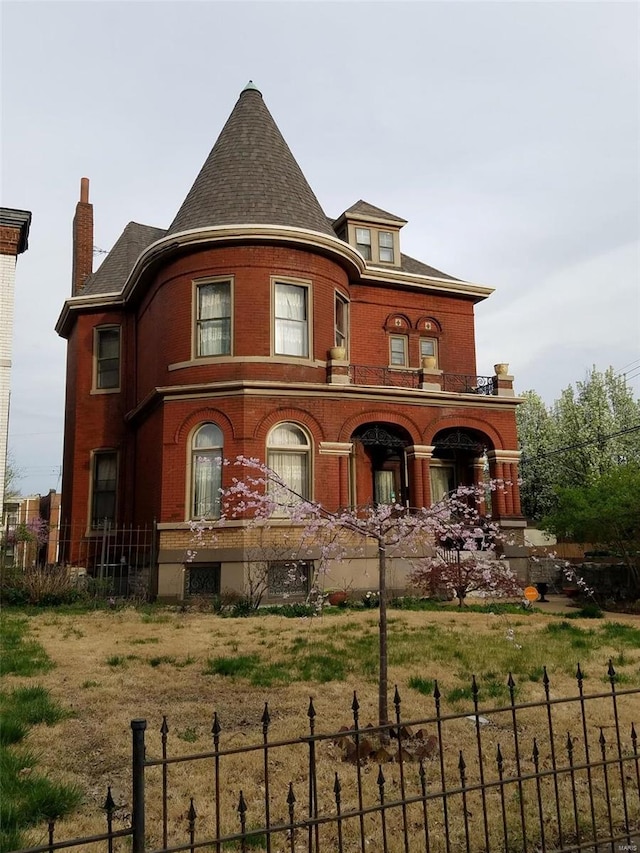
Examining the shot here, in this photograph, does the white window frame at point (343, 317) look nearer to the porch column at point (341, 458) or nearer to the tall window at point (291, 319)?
the tall window at point (291, 319)

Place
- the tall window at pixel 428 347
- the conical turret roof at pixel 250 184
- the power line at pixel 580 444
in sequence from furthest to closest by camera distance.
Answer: the power line at pixel 580 444, the tall window at pixel 428 347, the conical turret roof at pixel 250 184

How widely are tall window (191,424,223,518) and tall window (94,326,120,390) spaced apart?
22.2ft

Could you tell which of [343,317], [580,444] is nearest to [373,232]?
[343,317]

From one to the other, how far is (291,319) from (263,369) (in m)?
1.70

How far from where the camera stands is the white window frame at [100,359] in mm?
23031

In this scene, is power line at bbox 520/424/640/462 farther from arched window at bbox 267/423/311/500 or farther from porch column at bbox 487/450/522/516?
arched window at bbox 267/423/311/500

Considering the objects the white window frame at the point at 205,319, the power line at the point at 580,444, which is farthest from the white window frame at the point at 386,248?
the power line at the point at 580,444

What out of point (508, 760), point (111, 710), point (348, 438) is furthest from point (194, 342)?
point (508, 760)

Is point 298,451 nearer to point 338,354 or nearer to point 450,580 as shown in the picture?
point 338,354

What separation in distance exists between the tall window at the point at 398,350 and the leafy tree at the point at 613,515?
22.2 ft

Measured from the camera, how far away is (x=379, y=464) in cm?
2198

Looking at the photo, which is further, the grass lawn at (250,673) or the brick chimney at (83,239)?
the brick chimney at (83,239)

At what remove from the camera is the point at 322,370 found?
18.7 m

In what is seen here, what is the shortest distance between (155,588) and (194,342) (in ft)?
21.1
